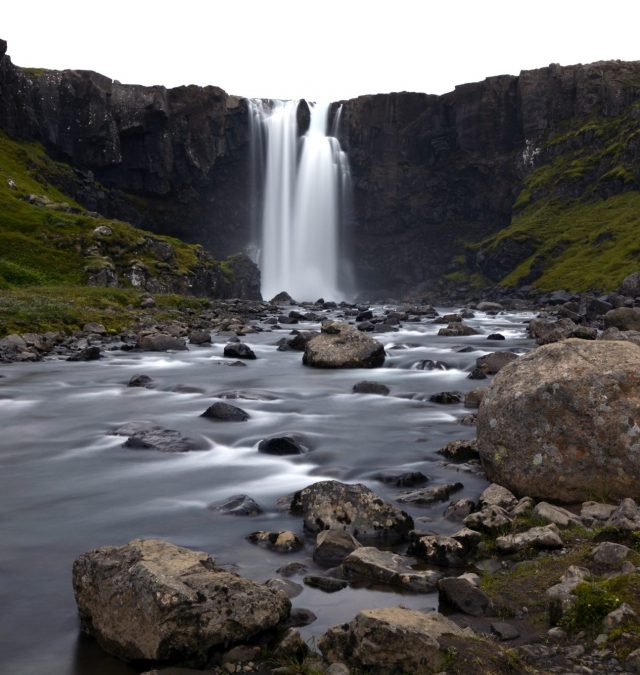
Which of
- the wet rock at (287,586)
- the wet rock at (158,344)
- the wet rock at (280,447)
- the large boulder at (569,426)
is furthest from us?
the wet rock at (158,344)

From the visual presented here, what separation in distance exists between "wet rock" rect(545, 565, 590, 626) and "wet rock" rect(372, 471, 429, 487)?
517 centimetres

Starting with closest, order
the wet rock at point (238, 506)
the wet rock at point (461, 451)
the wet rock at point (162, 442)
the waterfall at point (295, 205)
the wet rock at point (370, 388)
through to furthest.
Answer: the wet rock at point (238, 506) < the wet rock at point (461, 451) < the wet rock at point (162, 442) < the wet rock at point (370, 388) < the waterfall at point (295, 205)

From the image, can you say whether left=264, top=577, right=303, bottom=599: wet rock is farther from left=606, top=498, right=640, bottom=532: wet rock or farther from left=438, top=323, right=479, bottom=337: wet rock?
left=438, top=323, right=479, bottom=337: wet rock

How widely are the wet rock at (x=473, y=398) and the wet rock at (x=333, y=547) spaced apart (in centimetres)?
1115

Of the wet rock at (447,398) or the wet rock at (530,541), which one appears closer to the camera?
the wet rock at (530,541)

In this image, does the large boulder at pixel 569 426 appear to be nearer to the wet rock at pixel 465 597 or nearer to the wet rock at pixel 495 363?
the wet rock at pixel 465 597

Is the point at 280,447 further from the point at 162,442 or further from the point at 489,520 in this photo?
the point at 489,520

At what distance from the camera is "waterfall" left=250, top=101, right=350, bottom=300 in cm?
14075

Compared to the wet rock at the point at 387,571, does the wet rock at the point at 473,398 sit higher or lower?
lower

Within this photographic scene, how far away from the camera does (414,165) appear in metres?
150

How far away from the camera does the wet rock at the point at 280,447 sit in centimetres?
1523

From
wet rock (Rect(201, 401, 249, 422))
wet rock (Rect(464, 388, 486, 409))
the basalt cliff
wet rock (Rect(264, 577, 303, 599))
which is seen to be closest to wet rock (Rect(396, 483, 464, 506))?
wet rock (Rect(264, 577, 303, 599))

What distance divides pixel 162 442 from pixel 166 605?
9.41 metres

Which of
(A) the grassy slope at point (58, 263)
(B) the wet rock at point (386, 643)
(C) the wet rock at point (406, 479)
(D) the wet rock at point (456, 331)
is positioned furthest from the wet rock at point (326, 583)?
(D) the wet rock at point (456, 331)
